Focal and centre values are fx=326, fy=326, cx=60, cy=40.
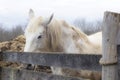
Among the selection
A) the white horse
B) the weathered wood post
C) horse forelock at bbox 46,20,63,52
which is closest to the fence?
the weathered wood post

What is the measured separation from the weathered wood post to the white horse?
3.60 meters

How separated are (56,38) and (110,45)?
154 inches

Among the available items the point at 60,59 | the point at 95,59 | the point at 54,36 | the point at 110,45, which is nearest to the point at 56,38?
the point at 54,36

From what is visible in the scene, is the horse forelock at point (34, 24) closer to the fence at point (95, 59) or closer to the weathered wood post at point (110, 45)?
the fence at point (95, 59)

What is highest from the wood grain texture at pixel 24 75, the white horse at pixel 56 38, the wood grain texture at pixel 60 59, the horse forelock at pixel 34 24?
the horse forelock at pixel 34 24

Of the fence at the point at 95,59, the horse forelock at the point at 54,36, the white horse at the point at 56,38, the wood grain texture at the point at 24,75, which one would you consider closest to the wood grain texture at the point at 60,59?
the fence at the point at 95,59

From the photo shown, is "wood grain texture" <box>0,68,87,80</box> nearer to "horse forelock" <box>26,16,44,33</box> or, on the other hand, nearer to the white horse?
the white horse

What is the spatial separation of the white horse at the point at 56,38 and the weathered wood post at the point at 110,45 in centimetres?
360

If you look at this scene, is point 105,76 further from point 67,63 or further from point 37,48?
point 37,48

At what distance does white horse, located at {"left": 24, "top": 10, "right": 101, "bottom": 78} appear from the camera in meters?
6.43

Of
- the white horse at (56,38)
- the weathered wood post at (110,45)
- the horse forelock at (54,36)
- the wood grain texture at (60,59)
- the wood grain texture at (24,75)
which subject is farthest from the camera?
the horse forelock at (54,36)

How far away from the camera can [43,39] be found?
6.71 metres

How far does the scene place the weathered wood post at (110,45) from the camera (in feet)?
8.94

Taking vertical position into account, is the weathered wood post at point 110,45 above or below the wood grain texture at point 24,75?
above
